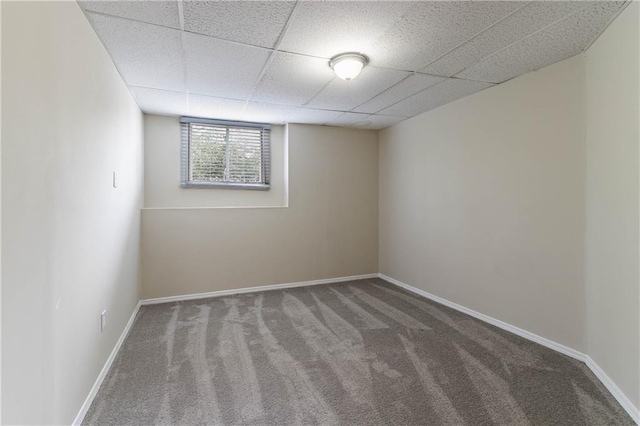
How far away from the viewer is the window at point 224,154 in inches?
165

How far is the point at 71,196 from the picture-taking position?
1.62 m

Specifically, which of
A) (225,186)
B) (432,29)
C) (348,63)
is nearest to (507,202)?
(432,29)

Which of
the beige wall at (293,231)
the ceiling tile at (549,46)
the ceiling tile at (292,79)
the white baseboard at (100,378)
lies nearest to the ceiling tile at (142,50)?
the ceiling tile at (292,79)

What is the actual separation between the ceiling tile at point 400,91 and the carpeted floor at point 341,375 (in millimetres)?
2380

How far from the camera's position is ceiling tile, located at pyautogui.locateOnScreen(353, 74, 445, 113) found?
285 centimetres

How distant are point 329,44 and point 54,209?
1952 millimetres

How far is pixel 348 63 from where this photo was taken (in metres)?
2.37

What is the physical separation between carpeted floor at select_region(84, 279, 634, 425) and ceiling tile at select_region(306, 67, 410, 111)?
2.38m

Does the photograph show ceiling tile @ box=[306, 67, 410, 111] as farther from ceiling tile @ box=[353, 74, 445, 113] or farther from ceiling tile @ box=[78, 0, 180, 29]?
ceiling tile @ box=[78, 0, 180, 29]

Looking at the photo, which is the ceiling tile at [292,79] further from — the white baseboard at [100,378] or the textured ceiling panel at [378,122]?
the white baseboard at [100,378]

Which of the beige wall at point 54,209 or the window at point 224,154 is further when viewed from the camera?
the window at point 224,154

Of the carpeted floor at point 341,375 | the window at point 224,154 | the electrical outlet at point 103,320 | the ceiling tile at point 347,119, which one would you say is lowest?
the carpeted floor at point 341,375

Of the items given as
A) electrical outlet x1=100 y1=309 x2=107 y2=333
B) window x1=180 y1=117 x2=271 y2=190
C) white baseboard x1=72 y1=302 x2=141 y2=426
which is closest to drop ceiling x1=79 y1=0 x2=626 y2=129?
window x1=180 y1=117 x2=271 y2=190

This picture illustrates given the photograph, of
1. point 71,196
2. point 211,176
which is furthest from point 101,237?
point 211,176
